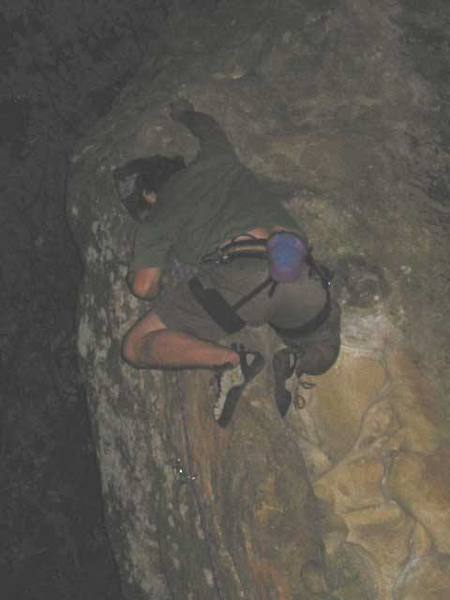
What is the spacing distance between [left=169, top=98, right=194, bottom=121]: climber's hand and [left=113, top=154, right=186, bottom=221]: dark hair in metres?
0.80

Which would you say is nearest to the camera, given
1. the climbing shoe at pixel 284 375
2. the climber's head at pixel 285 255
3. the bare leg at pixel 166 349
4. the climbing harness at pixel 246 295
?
the climber's head at pixel 285 255

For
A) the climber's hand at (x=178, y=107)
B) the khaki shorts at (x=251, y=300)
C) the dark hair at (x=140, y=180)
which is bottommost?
the khaki shorts at (x=251, y=300)

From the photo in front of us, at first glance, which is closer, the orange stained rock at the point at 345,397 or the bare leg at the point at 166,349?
the bare leg at the point at 166,349

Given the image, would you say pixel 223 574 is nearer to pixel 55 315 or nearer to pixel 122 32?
pixel 55 315

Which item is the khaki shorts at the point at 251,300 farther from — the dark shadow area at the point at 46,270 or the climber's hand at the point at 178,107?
the dark shadow area at the point at 46,270

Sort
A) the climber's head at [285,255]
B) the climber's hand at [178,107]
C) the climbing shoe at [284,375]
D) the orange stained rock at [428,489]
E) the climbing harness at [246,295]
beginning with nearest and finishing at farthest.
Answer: the climber's head at [285,255] < the climbing harness at [246,295] < the orange stained rock at [428,489] < the climbing shoe at [284,375] < the climber's hand at [178,107]

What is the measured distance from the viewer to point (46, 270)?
5.54m

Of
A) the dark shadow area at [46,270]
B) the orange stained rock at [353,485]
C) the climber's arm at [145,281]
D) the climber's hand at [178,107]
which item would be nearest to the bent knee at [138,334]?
the climber's arm at [145,281]

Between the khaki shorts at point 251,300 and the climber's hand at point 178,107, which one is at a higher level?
the climber's hand at point 178,107

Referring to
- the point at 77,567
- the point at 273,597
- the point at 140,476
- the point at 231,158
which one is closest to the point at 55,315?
the point at 140,476

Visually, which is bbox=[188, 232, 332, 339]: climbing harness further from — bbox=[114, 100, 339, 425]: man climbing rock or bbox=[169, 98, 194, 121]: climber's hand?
bbox=[169, 98, 194, 121]: climber's hand

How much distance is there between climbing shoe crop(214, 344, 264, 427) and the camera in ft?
11.4

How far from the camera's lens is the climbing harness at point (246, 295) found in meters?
3.15

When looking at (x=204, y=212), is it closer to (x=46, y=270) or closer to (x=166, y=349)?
(x=166, y=349)
